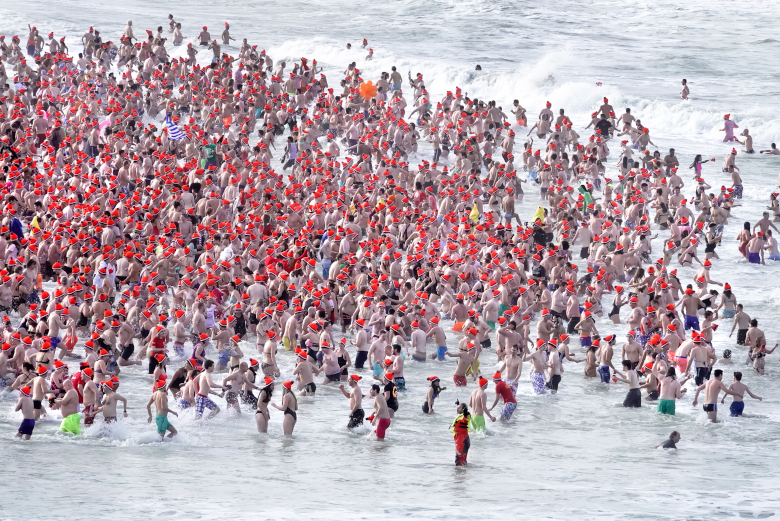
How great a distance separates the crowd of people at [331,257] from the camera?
17.3 meters

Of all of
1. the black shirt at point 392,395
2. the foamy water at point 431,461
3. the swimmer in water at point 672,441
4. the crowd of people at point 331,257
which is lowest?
→ the foamy water at point 431,461

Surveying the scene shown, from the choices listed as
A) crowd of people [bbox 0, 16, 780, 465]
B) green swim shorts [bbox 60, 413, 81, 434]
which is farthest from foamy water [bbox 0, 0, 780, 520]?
crowd of people [bbox 0, 16, 780, 465]

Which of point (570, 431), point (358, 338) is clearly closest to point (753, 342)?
point (570, 431)

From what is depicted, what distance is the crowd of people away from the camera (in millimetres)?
17281

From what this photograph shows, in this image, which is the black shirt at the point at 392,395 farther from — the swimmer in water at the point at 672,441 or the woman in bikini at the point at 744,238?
the woman in bikini at the point at 744,238

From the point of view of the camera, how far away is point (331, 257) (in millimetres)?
22406

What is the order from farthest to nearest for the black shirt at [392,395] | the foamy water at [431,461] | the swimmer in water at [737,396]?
the swimmer in water at [737,396], the black shirt at [392,395], the foamy water at [431,461]

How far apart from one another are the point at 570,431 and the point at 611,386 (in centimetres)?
237

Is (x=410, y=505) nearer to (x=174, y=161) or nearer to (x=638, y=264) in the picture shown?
(x=638, y=264)

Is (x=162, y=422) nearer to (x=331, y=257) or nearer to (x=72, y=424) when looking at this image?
(x=72, y=424)

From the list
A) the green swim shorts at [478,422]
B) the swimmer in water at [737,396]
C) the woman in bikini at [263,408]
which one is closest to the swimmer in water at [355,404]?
the woman in bikini at [263,408]

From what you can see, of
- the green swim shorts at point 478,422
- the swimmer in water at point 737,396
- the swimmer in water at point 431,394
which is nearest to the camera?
the green swim shorts at point 478,422

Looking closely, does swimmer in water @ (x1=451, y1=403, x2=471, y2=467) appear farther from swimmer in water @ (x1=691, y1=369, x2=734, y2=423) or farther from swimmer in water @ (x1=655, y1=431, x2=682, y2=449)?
swimmer in water @ (x1=691, y1=369, x2=734, y2=423)

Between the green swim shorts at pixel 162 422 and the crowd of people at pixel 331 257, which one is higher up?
the crowd of people at pixel 331 257
